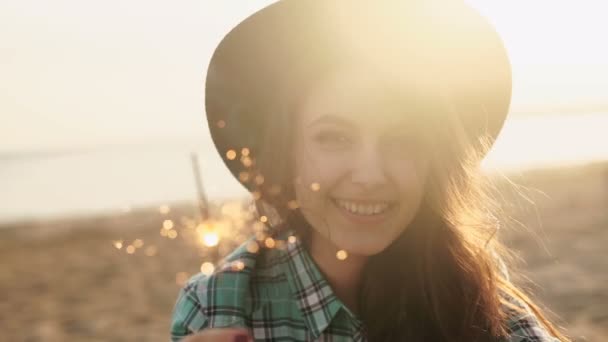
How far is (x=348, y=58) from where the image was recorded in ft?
6.92

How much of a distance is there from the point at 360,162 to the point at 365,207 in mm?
149

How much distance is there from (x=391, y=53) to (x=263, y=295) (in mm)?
922

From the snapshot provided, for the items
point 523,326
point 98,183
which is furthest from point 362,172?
point 98,183

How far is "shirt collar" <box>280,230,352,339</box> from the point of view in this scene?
2125 mm

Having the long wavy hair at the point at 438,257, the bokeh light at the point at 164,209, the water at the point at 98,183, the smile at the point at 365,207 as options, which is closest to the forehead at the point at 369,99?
the long wavy hair at the point at 438,257

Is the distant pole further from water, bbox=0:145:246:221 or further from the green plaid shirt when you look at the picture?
water, bbox=0:145:246:221

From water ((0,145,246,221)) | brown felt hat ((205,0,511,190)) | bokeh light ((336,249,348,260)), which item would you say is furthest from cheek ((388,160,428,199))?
water ((0,145,246,221))

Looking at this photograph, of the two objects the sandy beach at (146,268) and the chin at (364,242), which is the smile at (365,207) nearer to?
the chin at (364,242)

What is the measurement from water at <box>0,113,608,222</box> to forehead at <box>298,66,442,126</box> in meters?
5.70

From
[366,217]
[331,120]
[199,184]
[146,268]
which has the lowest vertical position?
[146,268]

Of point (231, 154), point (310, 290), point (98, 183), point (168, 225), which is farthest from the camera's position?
point (98, 183)

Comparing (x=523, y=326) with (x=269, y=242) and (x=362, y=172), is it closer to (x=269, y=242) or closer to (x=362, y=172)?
(x=362, y=172)

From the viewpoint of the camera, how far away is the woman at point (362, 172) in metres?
2.06

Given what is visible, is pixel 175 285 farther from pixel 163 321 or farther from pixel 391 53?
pixel 391 53
